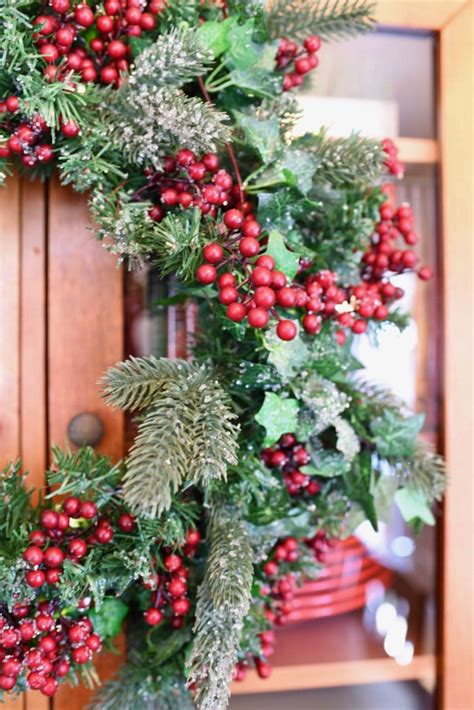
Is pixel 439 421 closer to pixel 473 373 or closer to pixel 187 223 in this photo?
pixel 473 373

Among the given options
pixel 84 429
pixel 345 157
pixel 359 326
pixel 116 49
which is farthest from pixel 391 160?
pixel 84 429

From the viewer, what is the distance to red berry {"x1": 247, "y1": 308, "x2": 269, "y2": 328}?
0.38 meters

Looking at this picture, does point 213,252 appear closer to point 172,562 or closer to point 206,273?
point 206,273

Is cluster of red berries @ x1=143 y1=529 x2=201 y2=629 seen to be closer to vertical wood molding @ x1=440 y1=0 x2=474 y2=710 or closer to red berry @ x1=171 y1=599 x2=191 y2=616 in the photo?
red berry @ x1=171 y1=599 x2=191 y2=616

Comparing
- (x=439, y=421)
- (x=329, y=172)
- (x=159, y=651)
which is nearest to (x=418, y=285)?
(x=439, y=421)

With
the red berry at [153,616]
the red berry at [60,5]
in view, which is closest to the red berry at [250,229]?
the red berry at [60,5]

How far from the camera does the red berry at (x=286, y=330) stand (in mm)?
394

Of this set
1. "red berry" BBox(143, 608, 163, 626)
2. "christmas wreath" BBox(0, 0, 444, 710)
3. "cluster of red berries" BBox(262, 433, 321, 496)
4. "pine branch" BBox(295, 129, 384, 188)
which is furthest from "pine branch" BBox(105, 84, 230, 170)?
"red berry" BBox(143, 608, 163, 626)

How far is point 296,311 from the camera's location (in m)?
0.48

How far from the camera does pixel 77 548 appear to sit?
43cm

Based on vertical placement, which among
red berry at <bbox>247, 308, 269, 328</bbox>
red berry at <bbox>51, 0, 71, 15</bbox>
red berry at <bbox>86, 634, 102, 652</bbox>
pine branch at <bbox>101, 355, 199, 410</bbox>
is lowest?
red berry at <bbox>86, 634, 102, 652</bbox>

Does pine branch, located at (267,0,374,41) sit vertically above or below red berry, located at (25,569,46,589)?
above

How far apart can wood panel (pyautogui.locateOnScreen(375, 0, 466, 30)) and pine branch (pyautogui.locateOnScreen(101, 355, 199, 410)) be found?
1.58ft

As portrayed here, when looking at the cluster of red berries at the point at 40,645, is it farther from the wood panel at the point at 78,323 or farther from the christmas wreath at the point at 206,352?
the wood panel at the point at 78,323
